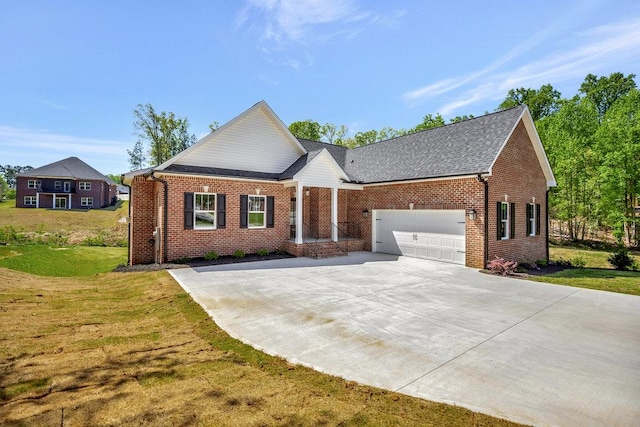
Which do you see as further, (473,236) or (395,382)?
(473,236)

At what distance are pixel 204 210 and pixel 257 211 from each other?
239cm

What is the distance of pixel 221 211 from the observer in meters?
12.8

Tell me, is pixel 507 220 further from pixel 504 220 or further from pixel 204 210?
pixel 204 210

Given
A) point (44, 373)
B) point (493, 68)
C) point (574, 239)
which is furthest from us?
point (574, 239)

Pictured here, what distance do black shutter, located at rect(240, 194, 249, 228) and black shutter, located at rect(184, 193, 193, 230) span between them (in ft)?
6.94

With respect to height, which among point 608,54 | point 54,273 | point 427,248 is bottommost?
point 54,273

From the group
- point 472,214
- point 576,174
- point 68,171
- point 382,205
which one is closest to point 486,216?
point 472,214

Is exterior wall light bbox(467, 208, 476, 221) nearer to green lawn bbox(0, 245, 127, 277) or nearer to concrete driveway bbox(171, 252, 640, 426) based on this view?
concrete driveway bbox(171, 252, 640, 426)

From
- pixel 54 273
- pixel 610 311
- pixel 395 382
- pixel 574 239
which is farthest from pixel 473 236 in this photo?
pixel 574 239

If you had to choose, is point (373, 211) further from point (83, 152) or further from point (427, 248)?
point (83, 152)

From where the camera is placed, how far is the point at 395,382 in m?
3.73

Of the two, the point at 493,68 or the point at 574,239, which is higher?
the point at 493,68

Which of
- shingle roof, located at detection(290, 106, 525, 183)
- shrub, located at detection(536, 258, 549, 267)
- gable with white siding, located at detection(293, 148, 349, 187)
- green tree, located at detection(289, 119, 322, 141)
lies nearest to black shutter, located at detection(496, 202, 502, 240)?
shingle roof, located at detection(290, 106, 525, 183)

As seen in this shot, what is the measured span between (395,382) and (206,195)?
11.0 metres
